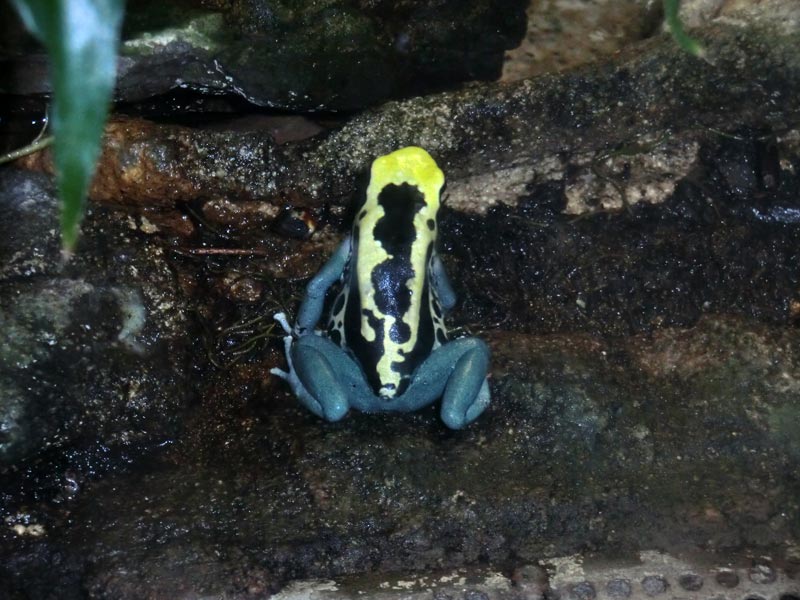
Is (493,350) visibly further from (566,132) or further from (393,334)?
(566,132)

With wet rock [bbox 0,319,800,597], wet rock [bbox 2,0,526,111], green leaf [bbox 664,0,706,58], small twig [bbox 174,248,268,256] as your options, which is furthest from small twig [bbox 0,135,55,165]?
green leaf [bbox 664,0,706,58]

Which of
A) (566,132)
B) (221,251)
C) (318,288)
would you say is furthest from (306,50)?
(566,132)

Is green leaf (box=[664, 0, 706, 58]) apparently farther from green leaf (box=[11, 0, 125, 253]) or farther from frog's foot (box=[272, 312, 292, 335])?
frog's foot (box=[272, 312, 292, 335])

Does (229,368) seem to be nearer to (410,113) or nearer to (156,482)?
(156,482)

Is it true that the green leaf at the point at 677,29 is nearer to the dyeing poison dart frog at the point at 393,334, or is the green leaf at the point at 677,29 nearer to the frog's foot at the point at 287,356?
the dyeing poison dart frog at the point at 393,334

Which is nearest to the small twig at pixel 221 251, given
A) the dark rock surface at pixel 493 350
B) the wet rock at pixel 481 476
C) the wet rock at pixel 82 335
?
the dark rock surface at pixel 493 350

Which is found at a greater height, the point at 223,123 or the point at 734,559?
the point at 223,123

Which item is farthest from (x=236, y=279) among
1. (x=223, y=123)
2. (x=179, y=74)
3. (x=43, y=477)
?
(x=43, y=477)
